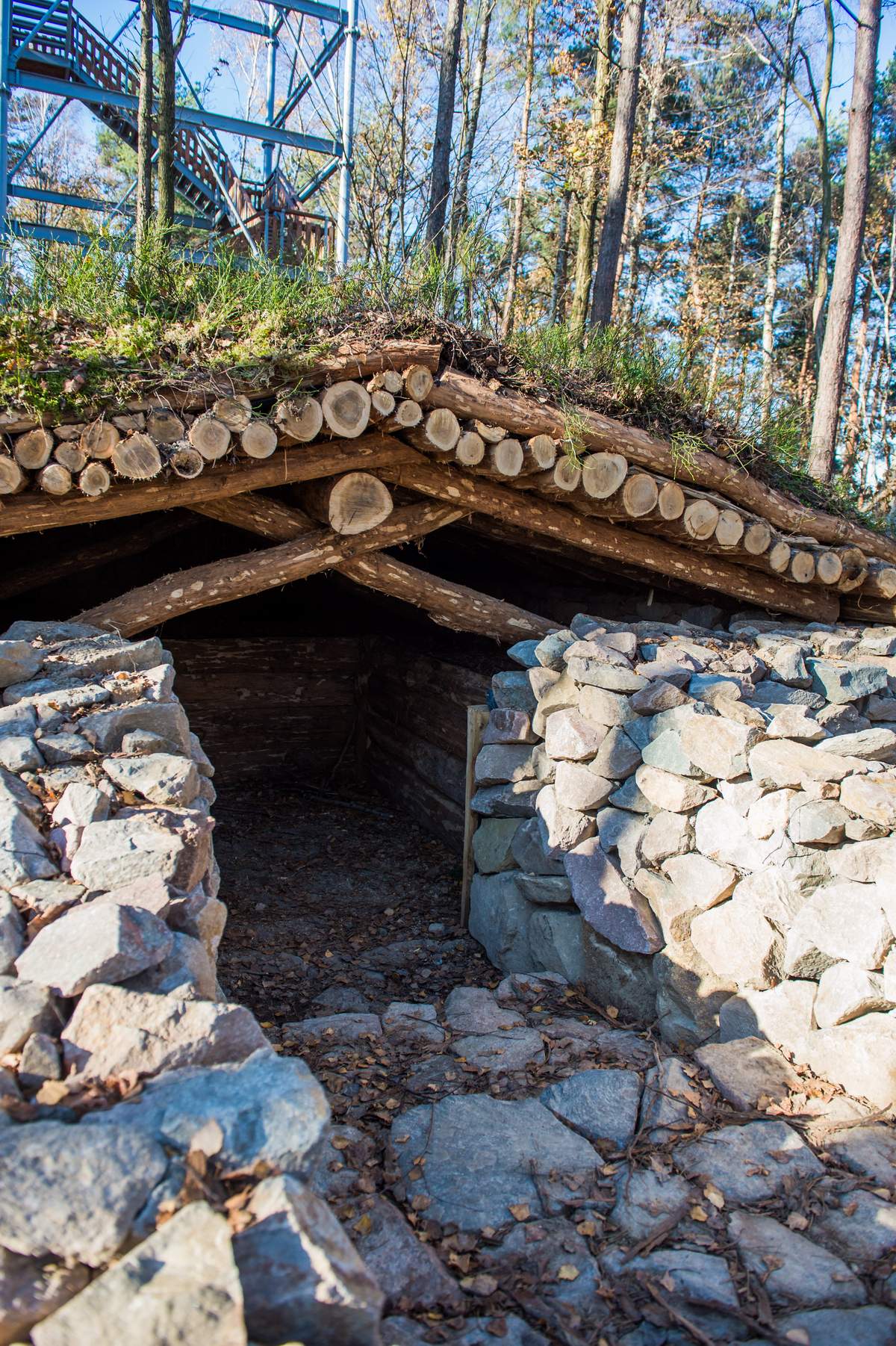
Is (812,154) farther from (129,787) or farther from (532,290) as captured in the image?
(129,787)

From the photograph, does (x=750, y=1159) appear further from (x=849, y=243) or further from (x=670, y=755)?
(x=849, y=243)

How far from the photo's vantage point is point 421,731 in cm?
735

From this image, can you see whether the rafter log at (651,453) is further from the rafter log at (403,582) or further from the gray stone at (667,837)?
the gray stone at (667,837)

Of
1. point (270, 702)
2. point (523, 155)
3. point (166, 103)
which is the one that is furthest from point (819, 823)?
point (523, 155)

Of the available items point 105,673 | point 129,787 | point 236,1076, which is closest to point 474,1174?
point 236,1076

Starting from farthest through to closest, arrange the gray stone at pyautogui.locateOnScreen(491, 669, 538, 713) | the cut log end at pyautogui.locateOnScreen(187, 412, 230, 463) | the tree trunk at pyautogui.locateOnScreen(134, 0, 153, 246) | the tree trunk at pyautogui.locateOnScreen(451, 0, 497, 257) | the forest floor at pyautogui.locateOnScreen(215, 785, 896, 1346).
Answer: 1. the tree trunk at pyautogui.locateOnScreen(451, 0, 497, 257)
2. the tree trunk at pyautogui.locateOnScreen(134, 0, 153, 246)
3. the gray stone at pyautogui.locateOnScreen(491, 669, 538, 713)
4. the cut log end at pyautogui.locateOnScreen(187, 412, 230, 463)
5. the forest floor at pyautogui.locateOnScreen(215, 785, 896, 1346)

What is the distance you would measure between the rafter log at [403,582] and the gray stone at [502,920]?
1627 millimetres

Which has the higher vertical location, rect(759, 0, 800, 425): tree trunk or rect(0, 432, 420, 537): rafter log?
rect(759, 0, 800, 425): tree trunk

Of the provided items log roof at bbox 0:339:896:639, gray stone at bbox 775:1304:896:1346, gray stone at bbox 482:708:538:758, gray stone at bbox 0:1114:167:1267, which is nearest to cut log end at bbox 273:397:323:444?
log roof at bbox 0:339:896:639

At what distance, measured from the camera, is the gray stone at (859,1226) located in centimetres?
242

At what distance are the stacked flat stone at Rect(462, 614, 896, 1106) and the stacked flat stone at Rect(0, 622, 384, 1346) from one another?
2.19 metres

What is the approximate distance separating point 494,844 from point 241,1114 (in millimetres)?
3682

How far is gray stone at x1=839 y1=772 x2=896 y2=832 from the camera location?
10.9 feet

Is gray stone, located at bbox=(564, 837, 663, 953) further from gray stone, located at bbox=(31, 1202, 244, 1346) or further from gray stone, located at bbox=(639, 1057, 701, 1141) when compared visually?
gray stone, located at bbox=(31, 1202, 244, 1346)
